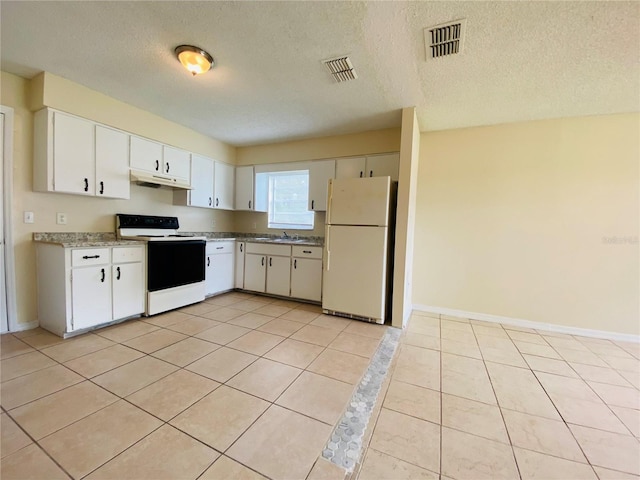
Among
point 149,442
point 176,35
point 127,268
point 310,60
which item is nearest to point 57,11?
point 176,35

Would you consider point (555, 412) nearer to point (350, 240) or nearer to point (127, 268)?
point (350, 240)

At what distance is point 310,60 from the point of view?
220 centimetres

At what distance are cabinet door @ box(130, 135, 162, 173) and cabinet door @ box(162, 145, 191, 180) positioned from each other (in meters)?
0.08

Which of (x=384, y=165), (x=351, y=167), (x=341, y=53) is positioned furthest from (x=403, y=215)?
(x=341, y=53)

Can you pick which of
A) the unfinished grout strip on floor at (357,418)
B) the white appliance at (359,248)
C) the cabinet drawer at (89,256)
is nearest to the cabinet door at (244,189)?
the white appliance at (359,248)

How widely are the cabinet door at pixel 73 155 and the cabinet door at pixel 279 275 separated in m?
2.34

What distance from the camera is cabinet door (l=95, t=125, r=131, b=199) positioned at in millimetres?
2934

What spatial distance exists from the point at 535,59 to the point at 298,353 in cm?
310

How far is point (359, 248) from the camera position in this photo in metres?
3.23

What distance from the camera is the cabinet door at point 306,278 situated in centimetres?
383

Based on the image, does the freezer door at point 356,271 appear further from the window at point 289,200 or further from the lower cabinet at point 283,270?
the window at point 289,200

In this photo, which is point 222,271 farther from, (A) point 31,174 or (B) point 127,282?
(A) point 31,174

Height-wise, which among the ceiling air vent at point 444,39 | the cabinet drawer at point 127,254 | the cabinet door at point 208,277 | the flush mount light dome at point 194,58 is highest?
the ceiling air vent at point 444,39

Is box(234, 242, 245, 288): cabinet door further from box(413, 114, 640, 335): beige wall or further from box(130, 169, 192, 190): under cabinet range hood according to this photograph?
box(413, 114, 640, 335): beige wall
